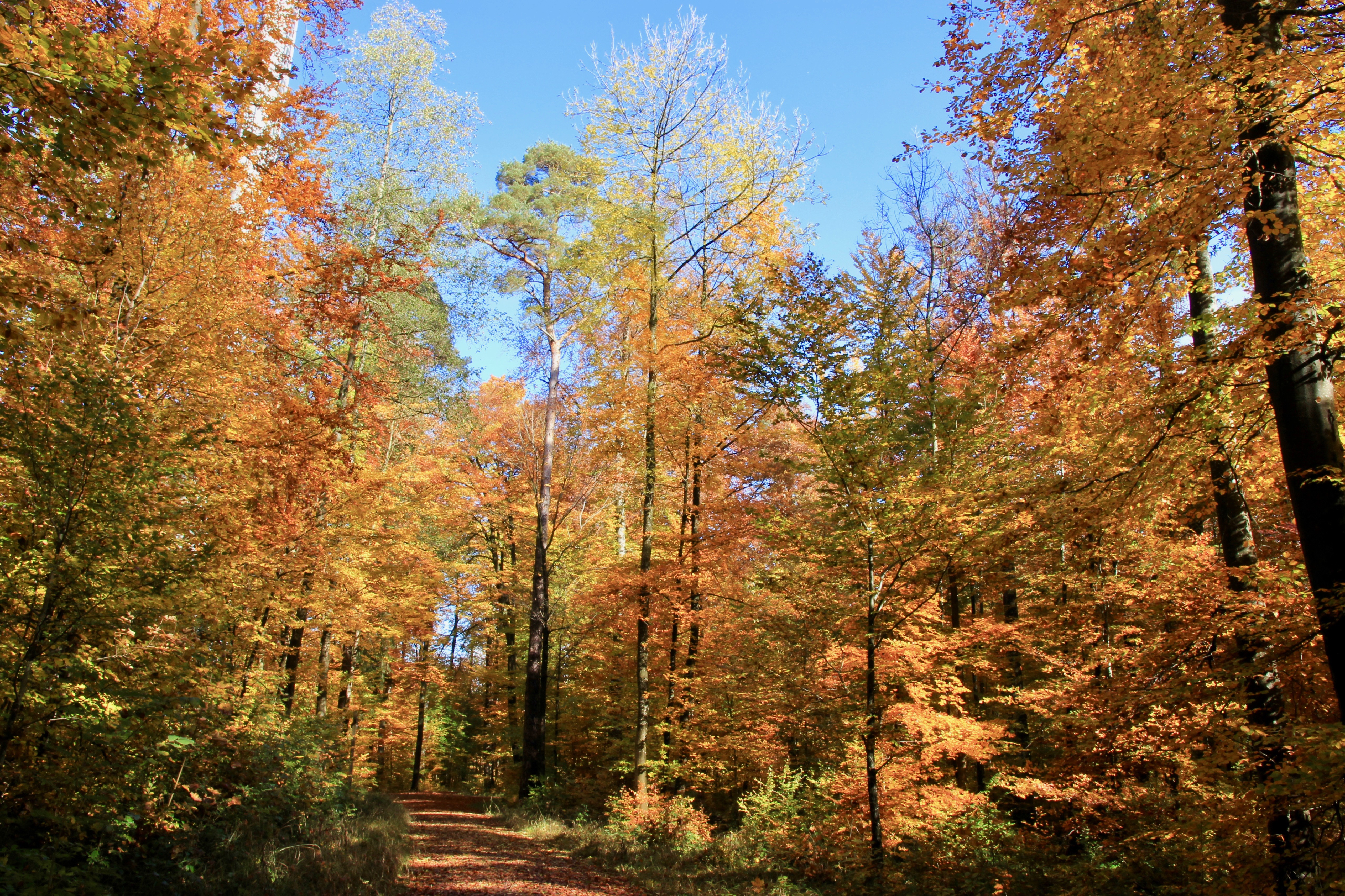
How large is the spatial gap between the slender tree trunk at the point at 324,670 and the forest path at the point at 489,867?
13.2ft

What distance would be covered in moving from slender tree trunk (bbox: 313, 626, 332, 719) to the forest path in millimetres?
4039

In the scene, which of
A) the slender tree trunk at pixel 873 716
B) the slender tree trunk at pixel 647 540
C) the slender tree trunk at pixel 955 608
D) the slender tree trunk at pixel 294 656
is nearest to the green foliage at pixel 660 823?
the slender tree trunk at pixel 647 540

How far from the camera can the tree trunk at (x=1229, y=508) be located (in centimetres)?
597

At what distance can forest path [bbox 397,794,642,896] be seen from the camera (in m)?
6.71

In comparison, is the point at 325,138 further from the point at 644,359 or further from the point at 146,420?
the point at 146,420

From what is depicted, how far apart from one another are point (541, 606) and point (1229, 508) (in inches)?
479

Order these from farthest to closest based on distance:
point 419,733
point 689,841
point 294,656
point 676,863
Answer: point 419,733 → point 294,656 → point 689,841 → point 676,863

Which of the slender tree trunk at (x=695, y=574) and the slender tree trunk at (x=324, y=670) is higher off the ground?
the slender tree trunk at (x=695, y=574)

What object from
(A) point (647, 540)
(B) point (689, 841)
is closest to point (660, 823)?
(B) point (689, 841)

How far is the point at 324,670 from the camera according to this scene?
14.8 metres

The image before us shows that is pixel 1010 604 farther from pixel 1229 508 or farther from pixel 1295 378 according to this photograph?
pixel 1295 378

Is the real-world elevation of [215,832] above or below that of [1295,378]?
below

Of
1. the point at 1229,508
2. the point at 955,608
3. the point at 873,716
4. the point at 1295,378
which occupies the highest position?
the point at 1295,378

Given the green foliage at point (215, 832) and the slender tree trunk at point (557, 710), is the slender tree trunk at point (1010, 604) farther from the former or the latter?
the slender tree trunk at point (557, 710)
